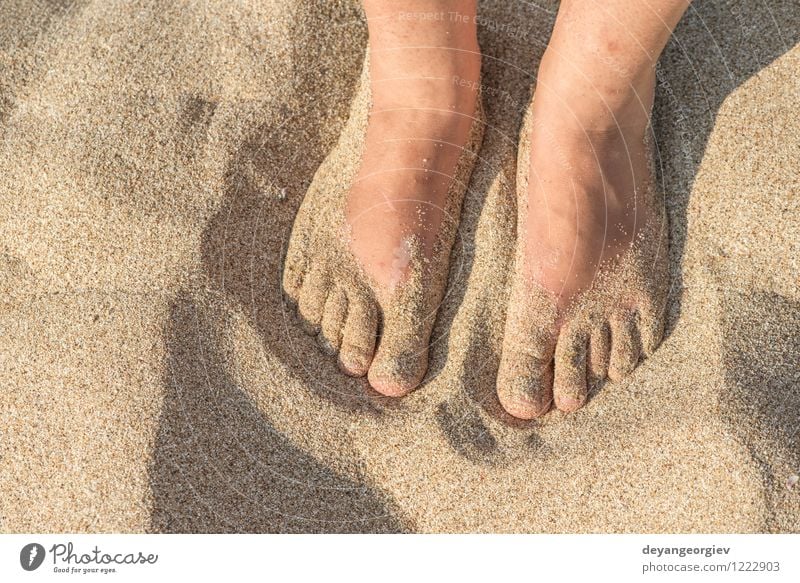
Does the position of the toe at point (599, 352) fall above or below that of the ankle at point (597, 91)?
below

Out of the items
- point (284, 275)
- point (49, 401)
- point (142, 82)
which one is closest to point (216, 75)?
point (142, 82)

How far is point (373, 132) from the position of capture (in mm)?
1593

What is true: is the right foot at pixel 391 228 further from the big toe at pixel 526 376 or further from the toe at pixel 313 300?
the big toe at pixel 526 376

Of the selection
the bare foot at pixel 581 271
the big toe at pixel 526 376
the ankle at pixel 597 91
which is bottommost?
the big toe at pixel 526 376

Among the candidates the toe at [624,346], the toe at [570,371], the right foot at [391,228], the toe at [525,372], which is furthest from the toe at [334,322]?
the toe at [624,346]

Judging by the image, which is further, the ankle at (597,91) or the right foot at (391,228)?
the right foot at (391,228)

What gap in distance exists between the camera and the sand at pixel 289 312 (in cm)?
140

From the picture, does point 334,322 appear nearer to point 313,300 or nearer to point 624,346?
point 313,300

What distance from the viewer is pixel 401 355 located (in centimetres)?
152

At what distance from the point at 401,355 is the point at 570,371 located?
37 centimetres

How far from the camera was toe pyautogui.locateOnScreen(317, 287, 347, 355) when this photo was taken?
1562 mm

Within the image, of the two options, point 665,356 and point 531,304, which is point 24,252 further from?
point 665,356

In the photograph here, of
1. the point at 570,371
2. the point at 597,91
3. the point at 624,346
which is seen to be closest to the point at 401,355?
the point at 570,371

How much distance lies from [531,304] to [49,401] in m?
1.03
